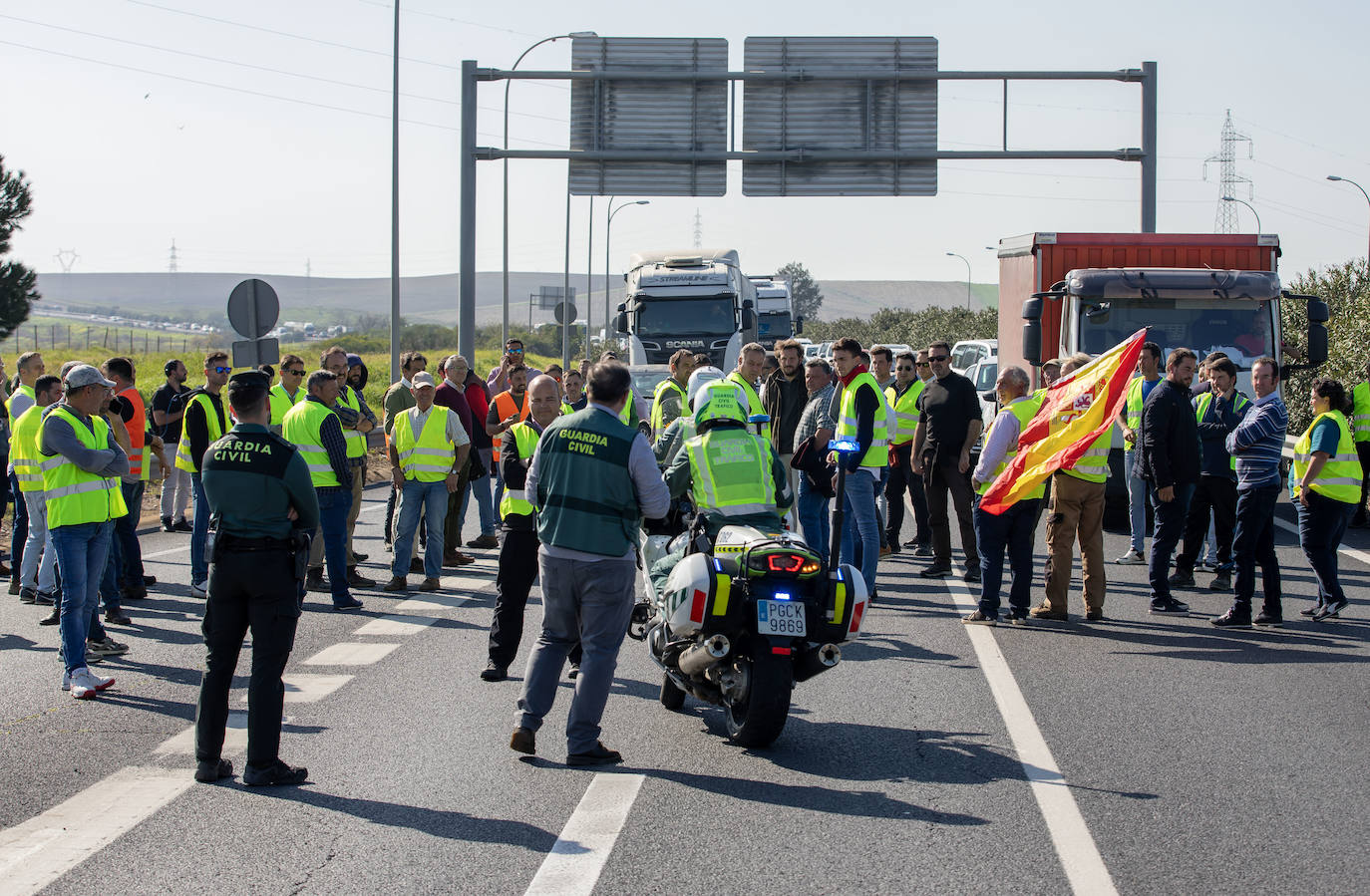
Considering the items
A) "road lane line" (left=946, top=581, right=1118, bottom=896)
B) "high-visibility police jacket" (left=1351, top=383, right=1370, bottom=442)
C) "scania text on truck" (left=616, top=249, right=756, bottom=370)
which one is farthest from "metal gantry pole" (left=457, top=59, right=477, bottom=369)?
"road lane line" (left=946, top=581, right=1118, bottom=896)

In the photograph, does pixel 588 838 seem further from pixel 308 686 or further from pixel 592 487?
pixel 308 686

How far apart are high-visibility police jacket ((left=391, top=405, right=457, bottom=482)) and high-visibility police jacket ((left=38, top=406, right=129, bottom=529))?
10.8ft

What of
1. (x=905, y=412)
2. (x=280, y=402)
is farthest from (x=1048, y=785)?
(x=905, y=412)

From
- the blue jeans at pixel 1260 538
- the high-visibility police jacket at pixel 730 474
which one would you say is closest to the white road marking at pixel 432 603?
the high-visibility police jacket at pixel 730 474

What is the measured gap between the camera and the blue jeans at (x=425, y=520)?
11.8 m

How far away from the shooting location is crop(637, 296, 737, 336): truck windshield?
31.3 metres

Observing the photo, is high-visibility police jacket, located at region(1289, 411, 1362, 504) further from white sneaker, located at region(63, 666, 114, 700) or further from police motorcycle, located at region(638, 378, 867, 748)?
white sneaker, located at region(63, 666, 114, 700)

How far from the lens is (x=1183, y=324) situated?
16.5 m

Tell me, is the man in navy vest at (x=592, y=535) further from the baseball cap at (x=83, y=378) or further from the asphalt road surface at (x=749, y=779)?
the baseball cap at (x=83, y=378)

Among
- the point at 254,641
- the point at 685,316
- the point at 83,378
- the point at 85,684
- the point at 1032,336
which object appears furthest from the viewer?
the point at 685,316

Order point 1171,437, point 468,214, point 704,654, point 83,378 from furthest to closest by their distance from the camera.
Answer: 1. point 468,214
2. point 1171,437
3. point 83,378
4. point 704,654

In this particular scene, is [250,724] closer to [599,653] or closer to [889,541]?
[599,653]

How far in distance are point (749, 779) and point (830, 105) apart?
19848 mm

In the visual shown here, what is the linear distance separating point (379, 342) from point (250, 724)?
3977 inches
